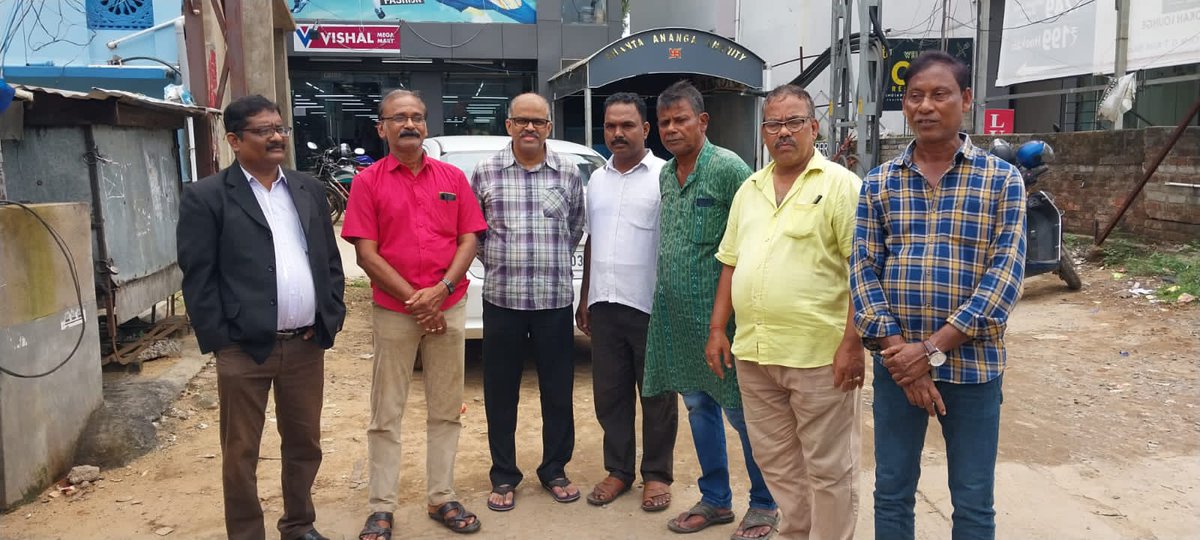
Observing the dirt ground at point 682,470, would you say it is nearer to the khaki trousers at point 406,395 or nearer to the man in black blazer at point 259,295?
the khaki trousers at point 406,395

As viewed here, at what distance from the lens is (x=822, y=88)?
798 inches

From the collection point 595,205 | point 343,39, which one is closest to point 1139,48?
point 595,205

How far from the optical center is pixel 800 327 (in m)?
2.79

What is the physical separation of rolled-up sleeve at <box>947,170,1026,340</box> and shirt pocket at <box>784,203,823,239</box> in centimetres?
57

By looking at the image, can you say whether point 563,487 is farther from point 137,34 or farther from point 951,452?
point 137,34

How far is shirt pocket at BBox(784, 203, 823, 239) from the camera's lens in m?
2.79

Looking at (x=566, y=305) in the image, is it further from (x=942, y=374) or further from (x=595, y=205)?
(x=942, y=374)

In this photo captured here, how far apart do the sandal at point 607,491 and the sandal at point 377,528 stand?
864 millimetres

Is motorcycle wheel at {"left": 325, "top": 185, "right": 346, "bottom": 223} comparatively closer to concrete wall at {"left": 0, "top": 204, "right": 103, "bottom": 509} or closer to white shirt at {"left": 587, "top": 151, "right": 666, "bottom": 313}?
concrete wall at {"left": 0, "top": 204, "right": 103, "bottom": 509}

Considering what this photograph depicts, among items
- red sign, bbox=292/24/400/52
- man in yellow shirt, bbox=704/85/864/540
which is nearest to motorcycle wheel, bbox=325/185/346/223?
red sign, bbox=292/24/400/52

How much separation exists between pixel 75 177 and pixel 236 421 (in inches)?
117

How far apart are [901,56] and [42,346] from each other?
1240 cm

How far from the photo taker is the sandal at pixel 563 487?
12.5 ft

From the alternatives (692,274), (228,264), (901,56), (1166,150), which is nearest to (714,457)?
(692,274)
